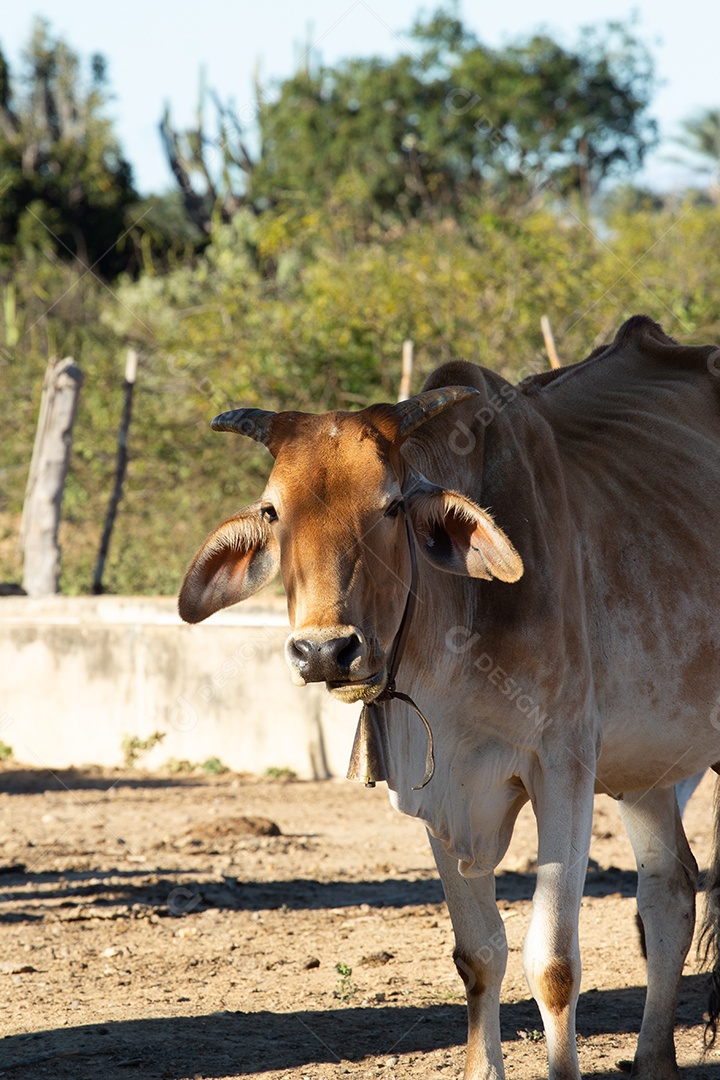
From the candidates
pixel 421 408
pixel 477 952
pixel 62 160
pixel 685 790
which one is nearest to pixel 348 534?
pixel 421 408

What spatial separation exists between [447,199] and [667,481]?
79.5ft

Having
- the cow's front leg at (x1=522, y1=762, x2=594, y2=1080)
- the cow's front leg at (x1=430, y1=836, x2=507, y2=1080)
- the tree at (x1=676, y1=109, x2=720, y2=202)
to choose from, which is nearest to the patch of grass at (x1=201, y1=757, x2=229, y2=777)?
the cow's front leg at (x1=430, y1=836, x2=507, y2=1080)

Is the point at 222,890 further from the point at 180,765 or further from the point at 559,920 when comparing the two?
the point at 180,765

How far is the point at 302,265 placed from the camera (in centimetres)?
2131

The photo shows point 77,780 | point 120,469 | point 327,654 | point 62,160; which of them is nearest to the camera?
point 327,654

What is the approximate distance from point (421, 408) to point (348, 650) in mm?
674

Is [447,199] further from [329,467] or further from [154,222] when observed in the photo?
[329,467]

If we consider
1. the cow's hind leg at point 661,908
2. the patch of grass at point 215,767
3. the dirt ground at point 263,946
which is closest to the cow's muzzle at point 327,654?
the dirt ground at point 263,946

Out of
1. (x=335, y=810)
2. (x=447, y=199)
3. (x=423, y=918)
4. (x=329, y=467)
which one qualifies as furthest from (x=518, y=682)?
(x=447, y=199)

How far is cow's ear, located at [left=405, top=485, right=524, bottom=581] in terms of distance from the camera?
9.78 ft

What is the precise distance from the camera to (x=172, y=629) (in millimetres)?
8266

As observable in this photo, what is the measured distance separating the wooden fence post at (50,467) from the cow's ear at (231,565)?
562 cm

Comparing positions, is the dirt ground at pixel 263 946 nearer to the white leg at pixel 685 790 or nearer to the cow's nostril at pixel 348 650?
the white leg at pixel 685 790

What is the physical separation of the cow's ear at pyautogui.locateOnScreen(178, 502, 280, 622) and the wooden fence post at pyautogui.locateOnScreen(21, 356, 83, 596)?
5616 mm
